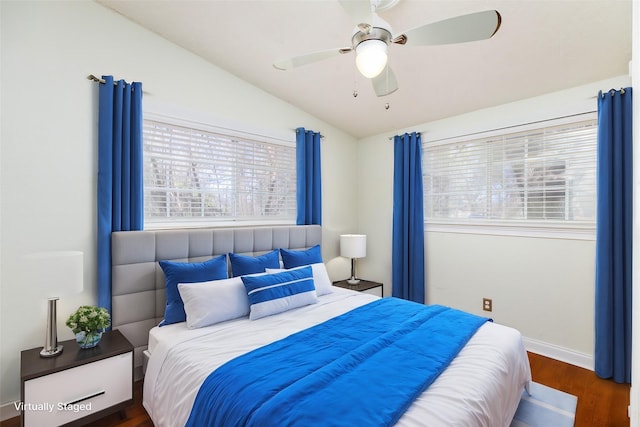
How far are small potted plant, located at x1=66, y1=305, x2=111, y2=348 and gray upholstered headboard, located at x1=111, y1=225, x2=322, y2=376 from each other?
311mm

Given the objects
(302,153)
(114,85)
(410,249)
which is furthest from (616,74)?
(114,85)

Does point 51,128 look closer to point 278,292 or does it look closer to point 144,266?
point 144,266

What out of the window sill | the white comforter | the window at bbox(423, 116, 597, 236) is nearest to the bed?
the white comforter

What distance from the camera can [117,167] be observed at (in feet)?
7.86

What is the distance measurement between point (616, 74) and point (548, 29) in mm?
895

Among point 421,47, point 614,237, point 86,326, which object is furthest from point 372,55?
point 614,237

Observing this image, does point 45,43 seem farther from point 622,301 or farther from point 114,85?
point 622,301

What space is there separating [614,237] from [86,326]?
12.8 ft

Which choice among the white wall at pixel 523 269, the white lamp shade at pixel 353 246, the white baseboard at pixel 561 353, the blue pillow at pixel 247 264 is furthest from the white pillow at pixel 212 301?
the white baseboard at pixel 561 353

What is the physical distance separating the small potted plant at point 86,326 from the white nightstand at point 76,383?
0.19 ft

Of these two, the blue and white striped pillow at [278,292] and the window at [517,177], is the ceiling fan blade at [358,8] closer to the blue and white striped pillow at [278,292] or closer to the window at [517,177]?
the blue and white striped pillow at [278,292]

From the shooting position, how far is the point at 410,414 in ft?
4.23

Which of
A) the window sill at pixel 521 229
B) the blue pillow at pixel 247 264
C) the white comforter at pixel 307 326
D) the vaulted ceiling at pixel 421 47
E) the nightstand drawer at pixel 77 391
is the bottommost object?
the nightstand drawer at pixel 77 391

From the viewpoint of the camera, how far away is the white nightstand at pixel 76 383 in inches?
68.7
